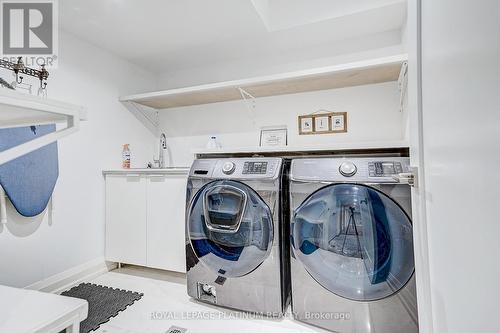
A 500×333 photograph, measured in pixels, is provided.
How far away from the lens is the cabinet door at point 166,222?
203 cm

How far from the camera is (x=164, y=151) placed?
9.36ft

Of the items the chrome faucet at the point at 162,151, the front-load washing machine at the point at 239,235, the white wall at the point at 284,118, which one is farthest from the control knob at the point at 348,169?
the chrome faucet at the point at 162,151

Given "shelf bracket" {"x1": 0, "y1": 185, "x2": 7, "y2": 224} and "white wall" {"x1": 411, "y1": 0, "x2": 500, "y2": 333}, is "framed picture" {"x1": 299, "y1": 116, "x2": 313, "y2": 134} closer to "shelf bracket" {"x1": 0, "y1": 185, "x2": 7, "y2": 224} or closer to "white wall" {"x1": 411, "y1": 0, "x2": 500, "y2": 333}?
"white wall" {"x1": 411, "y1": 0, "x2": 500, "y2": 333}

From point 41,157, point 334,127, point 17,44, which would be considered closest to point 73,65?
point 17,44

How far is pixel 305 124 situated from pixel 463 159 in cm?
198

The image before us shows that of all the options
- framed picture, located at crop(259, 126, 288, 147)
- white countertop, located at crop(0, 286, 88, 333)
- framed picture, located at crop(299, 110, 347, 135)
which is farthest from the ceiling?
white countertop, located at crop(0, 286, 88, 333)

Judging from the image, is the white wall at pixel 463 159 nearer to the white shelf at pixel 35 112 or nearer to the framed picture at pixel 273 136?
the white shelf at pixel 35 112

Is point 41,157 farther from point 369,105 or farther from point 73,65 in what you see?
point 369,105

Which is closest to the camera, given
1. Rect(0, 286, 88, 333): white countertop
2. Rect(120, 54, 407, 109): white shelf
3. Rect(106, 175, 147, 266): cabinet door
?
Rect(0, 286, 88, 333): white countertop

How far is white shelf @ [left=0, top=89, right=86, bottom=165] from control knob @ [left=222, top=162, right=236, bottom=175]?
103cm

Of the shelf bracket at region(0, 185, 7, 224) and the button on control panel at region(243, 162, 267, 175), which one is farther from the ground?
the button on control panel at region(243, 162, 267, 175)

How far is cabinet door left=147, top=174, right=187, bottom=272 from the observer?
6.66ft

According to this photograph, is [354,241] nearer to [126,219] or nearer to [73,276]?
[126,219]

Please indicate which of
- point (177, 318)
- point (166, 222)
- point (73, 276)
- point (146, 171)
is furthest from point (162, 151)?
point (177, 318)
